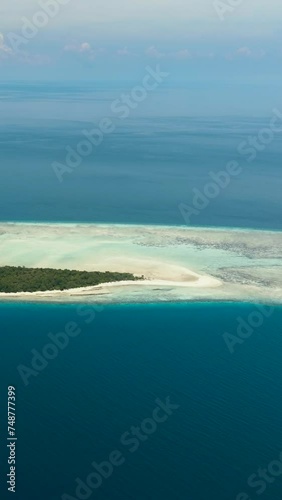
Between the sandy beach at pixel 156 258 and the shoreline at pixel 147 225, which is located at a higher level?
the shoreline at pixel 147 225

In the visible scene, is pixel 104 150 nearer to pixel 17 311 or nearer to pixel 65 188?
pixel 65 188

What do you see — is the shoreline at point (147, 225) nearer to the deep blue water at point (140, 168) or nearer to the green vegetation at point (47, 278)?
the deep blue water at point (140, 168)

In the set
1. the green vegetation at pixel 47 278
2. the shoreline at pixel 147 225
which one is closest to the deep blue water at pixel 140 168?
the shoreline at pixel 147 225

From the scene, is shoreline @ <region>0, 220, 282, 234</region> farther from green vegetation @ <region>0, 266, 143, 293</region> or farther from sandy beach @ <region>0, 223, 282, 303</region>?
green vegetation @ <region>0, 266, 143, 293</region>

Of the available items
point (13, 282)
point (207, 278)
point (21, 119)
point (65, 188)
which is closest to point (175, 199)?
point (65, 188)

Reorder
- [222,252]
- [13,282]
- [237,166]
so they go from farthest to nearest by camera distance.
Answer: [237,166], [222,252], [13,282]

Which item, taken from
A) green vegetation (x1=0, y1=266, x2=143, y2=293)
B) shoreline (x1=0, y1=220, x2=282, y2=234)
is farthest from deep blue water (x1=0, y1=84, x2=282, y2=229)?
green vegetation (x1=0, y1=266, x2=143, y2=293)
